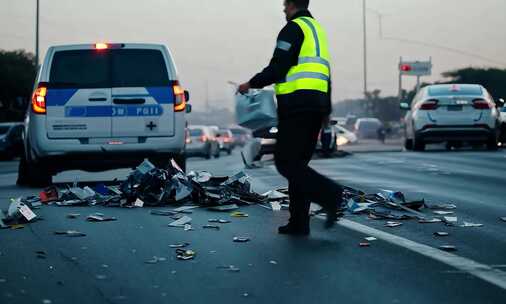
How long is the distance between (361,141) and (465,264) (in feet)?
203

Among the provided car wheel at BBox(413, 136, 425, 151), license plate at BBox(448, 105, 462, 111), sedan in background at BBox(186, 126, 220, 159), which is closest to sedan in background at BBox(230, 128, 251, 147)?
sedan in background at BBox(186, 126, 220, 159)

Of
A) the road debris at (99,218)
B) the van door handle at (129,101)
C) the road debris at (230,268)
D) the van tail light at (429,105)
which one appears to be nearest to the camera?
the road debris at (230,268)

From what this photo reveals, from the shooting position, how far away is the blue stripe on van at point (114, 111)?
1283 cm

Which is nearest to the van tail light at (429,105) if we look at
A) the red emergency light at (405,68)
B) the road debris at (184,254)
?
the road debris at (184,254)

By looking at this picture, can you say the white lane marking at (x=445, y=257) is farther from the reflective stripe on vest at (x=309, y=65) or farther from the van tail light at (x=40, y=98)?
the van tail light at (x=40, y=98)

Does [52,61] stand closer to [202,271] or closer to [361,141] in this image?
[202,271]

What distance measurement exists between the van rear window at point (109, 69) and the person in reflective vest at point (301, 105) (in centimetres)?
574

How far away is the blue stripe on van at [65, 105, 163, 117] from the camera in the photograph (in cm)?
1283

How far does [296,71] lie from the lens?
7391 mm

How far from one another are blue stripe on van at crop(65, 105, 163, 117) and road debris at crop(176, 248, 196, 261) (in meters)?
6.33

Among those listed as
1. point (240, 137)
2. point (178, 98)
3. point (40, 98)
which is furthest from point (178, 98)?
point (240, 137)

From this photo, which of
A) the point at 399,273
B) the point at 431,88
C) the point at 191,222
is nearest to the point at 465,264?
the point at 399,273

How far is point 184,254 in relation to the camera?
21.4 feet

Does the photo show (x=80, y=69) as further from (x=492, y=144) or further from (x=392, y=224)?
(x=492, y=144)
